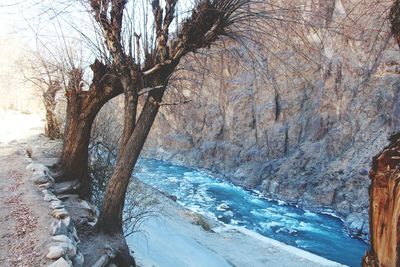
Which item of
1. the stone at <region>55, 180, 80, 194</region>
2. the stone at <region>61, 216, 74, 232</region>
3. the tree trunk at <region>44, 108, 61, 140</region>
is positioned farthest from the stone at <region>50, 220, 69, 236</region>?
the tree trunk at <region>44, 108, 61, 140</region>

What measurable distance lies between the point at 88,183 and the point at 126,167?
2491mm

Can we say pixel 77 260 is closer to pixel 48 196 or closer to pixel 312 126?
pixel 48 196

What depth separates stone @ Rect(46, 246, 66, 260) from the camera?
422 cm

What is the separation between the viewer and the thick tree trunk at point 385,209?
302cm

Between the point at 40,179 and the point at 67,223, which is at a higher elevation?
the point at 40,179

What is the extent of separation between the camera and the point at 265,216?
950 inches

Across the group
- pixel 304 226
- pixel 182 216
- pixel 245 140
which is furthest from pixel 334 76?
pixel 182 216

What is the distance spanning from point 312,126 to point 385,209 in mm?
32282

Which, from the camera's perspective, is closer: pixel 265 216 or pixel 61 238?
pixel 61 238

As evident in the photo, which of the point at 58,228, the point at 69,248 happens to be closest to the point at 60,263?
the point at 69,248

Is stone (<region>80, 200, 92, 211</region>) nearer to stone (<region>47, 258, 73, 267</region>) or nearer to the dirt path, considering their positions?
the dirt path

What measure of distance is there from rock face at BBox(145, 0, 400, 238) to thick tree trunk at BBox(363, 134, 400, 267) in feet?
59.5

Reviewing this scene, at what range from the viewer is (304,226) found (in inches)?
890

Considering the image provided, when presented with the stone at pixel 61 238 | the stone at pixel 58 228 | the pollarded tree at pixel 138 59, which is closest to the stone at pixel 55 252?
the stone at pixel 61 238
